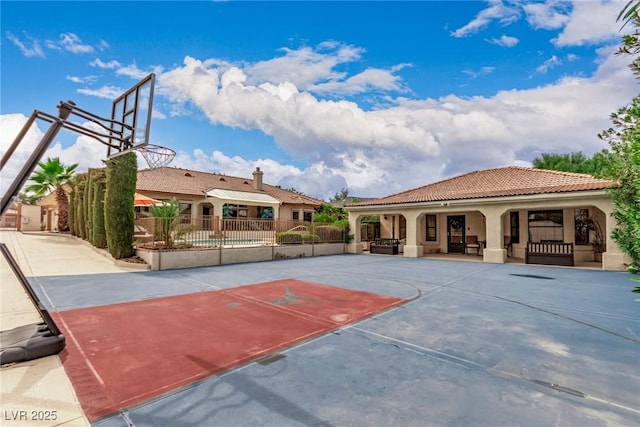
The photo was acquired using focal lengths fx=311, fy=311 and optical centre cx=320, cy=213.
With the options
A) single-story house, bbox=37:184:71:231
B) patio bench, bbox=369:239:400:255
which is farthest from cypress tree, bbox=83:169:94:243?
patio bench, bbox=369:239:400:255

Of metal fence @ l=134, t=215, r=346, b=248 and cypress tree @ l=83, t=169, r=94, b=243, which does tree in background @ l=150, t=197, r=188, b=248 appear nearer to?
metal fence @ l=134, t=215, r=346, b=248

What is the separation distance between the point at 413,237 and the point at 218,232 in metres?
14.2

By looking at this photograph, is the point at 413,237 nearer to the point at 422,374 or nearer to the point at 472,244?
the point at 472,244

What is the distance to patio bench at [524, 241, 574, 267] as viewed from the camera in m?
17.9

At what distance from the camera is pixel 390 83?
25.0 m

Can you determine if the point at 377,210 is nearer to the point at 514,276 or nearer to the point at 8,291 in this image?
the point at 514,276

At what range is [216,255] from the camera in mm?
17922

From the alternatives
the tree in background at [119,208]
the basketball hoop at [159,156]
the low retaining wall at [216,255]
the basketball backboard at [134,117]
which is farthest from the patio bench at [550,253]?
the tree in background at [119,208]

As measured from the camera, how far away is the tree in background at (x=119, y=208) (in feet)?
54.5

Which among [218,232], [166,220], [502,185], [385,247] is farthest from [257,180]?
[502,185]

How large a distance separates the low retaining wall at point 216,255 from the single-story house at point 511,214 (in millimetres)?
6134

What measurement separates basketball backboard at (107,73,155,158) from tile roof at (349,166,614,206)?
62.2 feet

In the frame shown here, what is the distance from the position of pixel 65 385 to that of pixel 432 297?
9013 millimetres

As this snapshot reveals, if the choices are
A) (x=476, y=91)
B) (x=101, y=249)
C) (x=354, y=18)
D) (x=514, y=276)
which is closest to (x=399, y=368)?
(x=514, y=276)
